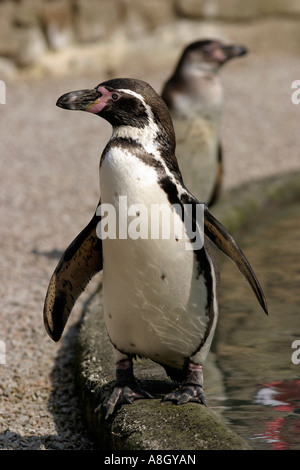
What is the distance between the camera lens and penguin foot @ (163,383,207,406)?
8.84 feet

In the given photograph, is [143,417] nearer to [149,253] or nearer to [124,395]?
[124,395]

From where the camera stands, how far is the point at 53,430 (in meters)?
3.08

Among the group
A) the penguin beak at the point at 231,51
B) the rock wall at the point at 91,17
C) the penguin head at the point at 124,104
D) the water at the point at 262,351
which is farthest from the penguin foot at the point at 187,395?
the rock wall at the point at 91,17

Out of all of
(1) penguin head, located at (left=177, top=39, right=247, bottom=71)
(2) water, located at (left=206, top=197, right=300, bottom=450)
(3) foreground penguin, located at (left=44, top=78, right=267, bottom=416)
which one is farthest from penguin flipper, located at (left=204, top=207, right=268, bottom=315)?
(1) penguin head, located at (left=177, top=39, right=247, bottom=71)

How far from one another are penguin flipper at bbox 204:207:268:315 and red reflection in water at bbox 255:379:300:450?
0.40 metres

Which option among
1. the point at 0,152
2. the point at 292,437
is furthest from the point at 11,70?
the point at 292,437

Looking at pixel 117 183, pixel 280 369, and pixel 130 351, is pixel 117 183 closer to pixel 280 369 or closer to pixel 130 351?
pixel 130 351

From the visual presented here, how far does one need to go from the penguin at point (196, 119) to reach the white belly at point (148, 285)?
7.63ft

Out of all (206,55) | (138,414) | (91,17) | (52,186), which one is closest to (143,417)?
(138,414)

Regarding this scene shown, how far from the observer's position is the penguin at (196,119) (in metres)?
5.00

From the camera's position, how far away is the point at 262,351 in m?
3.49

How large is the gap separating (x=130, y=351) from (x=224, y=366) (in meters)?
0.68

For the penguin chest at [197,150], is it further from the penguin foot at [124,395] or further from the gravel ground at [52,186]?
the penguin foot at [124,395]

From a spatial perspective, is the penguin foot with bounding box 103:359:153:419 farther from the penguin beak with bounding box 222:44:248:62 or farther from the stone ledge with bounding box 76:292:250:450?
the penguin beak with bounding box 222:44:248:62
